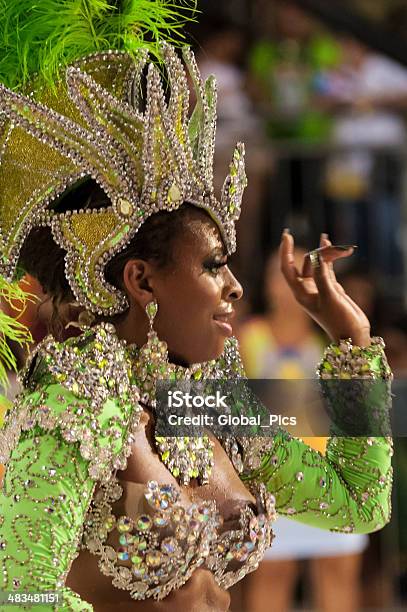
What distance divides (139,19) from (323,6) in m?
2.33

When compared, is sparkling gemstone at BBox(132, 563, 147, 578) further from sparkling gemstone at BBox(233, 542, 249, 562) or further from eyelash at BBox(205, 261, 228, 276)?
eyelash at BBox(205, 261, 228, 276)

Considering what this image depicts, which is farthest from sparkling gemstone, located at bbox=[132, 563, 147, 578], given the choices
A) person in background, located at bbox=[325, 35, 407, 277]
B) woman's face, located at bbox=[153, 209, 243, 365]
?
person in background, located at bbox=[325, 35, 407, 277]

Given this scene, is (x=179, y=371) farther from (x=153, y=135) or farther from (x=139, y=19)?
(x=139, y=19)

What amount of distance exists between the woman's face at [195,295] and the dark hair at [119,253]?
0.01 meters

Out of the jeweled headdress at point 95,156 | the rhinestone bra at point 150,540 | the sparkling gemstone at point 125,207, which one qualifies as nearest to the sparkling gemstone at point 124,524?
the rhinestone bra at point 150,540

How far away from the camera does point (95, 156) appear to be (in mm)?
1465

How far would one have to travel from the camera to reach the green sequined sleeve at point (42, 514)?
133 cm

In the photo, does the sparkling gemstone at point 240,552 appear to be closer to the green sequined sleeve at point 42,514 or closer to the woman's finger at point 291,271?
the green sequined sleeve at point 42,514

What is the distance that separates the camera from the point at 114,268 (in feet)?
4.92

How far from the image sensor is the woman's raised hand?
67.0 inches

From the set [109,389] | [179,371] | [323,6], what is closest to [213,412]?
[179,371]

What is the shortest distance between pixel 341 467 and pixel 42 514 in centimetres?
55

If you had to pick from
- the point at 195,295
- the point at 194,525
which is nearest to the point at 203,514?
the point at 194,525

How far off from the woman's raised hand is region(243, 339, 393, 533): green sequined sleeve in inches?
1.0
